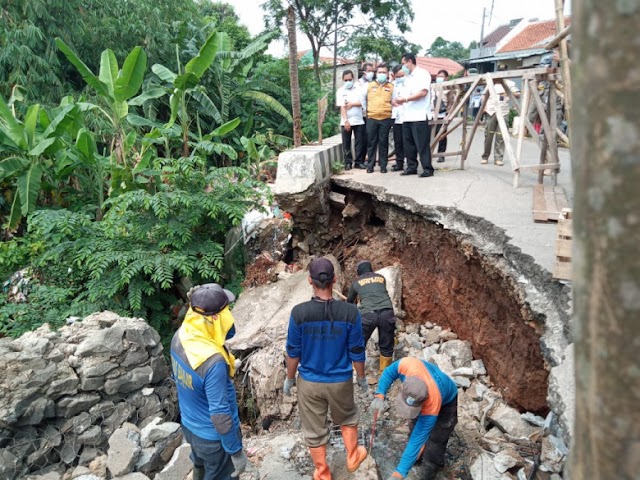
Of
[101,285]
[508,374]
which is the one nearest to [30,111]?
[101,285]

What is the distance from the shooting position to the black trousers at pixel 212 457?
3285 millimetres

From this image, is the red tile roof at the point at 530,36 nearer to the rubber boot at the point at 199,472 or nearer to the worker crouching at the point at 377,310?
the worker crouching at the point at 377,310

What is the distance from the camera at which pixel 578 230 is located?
775mm

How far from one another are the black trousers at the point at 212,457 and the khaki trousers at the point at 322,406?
0.65m

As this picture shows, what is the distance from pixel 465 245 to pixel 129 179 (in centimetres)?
570

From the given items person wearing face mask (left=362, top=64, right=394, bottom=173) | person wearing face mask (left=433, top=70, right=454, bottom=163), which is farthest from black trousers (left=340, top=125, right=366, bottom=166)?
person wearing face mask (left=433, top=70, right=454, bottom=163)

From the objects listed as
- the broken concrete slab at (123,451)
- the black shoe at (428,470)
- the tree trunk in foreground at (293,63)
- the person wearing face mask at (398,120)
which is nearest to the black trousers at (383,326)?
the black shoe at (428,470)

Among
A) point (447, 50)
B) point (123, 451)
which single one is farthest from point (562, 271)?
point (447, 50)

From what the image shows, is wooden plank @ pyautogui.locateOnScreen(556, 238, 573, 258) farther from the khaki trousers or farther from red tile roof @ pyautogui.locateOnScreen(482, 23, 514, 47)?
red tile roof @ pyautogui.locateOnScreen(482, 23, 514, 47)

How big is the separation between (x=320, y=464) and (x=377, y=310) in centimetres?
175

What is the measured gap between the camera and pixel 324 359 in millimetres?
3551

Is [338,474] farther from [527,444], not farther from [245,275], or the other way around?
[245,275]

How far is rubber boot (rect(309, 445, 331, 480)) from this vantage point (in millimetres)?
3711

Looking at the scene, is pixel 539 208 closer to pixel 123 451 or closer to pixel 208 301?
pixel 208 301
